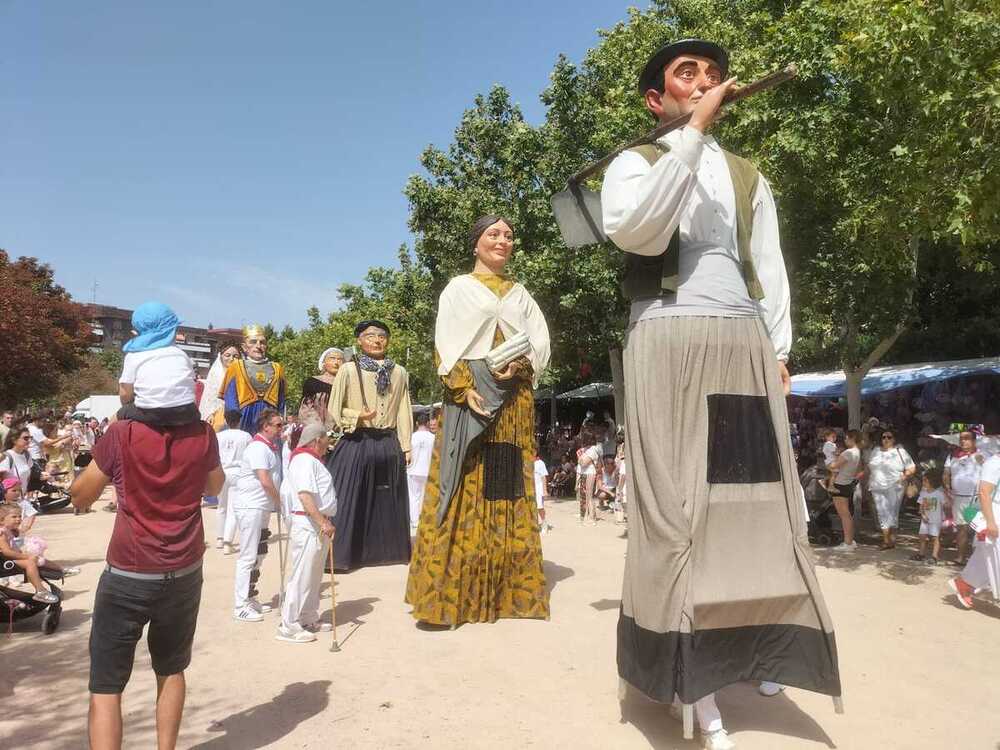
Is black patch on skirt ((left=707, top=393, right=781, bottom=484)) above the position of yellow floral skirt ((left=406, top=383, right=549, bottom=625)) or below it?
above

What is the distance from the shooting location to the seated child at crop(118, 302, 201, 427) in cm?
310

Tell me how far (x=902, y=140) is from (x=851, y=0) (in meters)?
1.48

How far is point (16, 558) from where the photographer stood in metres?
5.74

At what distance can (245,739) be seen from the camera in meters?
3.51

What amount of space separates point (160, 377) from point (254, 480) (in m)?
3.31

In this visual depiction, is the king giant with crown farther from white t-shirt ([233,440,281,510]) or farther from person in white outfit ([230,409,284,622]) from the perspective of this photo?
white t-shirt ([233,440,281,510])

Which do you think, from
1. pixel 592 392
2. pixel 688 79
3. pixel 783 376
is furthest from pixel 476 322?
pixel 592 392

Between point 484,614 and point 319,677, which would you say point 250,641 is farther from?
point 484,614

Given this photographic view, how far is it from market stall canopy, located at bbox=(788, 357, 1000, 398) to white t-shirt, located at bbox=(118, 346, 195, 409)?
15900 millimetres

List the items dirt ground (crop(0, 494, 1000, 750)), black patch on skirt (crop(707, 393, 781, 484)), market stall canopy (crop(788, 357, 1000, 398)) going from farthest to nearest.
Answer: market stall canopy (crop(788, 357, 1000, 398)), dirt ground (crop(0, 494, 1000, 750)), black patch on skirt (crop(707, 393, 781, 484))

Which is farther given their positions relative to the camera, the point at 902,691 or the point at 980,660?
the point at 980,660

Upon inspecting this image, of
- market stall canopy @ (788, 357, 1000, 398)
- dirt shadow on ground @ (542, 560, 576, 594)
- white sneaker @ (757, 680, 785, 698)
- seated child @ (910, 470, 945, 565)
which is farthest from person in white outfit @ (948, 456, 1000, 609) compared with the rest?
market stall canopy @ (788, 357, 1000, 398)

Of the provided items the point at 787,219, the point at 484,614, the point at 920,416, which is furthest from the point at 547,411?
the point at 484,614

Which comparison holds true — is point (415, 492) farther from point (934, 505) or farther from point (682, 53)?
point (682, 53)
